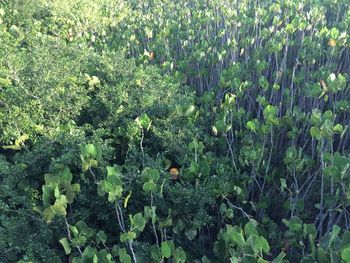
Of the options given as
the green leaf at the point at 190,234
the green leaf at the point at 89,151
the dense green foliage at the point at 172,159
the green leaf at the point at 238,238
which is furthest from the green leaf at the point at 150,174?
the green leaf at the point at 238,238

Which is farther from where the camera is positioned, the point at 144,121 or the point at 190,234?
the point at 144,121

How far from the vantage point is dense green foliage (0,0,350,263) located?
1.51 metres

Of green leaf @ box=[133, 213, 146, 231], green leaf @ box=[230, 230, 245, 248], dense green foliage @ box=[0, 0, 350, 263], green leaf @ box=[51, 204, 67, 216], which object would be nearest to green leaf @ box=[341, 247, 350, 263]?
dense green foliage @ box=[0, 0, 350, 263]

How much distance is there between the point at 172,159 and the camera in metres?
2.16

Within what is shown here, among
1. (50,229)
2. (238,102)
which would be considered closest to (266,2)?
(238,102)

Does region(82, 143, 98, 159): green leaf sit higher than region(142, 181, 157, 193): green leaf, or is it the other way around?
region(82, 143, 98, 159): green leaf

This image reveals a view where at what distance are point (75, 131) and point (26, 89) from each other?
43 cm

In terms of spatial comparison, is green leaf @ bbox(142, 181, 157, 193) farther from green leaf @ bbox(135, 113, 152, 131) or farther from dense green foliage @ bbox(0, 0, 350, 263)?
green leaf @ bbox(135, 113, 152, 131)

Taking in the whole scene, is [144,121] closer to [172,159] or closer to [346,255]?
[172,159]

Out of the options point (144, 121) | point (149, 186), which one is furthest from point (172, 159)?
point (149, 186)

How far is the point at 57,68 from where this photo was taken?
93.5 inches

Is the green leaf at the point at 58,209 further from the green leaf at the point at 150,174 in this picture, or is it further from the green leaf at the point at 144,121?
the green leaf at the point at 144,121

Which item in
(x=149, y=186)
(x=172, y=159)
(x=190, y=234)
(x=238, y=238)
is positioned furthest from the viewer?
(x=172, y=159)

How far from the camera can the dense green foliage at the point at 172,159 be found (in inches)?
59.6
